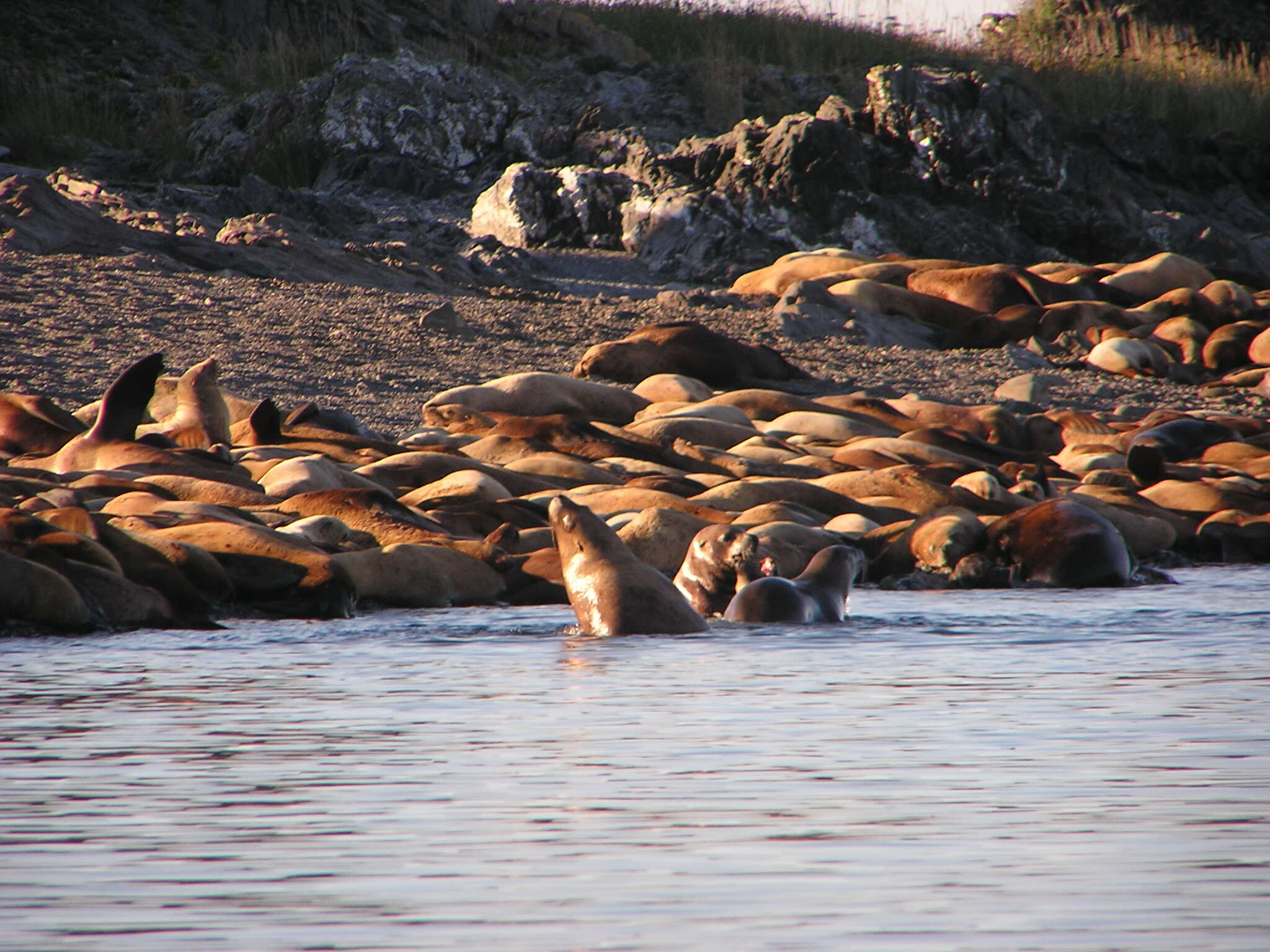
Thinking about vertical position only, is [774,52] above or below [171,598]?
above

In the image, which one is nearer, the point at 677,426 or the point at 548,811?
the point at 548,811

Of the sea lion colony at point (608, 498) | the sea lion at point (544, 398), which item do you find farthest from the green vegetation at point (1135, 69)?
the sea lion at point (544, 398)

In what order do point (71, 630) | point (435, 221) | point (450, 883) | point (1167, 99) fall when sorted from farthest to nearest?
point (1167, 99), point (435, 221), point (71, 630), point (450, 883)

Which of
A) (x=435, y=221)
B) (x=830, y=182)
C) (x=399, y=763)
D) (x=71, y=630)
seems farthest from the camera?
(x=830, y=182)

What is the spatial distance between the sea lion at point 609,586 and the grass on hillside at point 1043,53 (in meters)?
19.4

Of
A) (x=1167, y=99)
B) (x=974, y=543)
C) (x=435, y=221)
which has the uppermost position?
(x=1167, y=99)

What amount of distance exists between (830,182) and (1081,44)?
35.8 feet

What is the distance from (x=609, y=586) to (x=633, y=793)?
2.80m

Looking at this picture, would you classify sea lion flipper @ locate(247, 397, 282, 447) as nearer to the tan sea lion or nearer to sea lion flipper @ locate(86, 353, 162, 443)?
sea lion flipper @ locate(86, 353, 162, 443)

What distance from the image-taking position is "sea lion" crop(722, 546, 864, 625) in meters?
6.60

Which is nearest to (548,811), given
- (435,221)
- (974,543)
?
(974,543)

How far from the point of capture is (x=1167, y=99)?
1059 inches

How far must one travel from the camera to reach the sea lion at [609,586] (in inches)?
251

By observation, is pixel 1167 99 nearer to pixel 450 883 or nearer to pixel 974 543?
pixel 974 543
